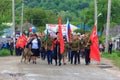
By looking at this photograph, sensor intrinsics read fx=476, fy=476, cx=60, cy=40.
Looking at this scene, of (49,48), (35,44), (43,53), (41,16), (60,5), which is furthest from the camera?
(41,16)

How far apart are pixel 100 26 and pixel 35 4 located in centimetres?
4581

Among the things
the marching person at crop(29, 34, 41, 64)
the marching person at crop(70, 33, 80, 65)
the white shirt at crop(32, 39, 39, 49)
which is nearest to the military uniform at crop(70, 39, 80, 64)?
the marching person at crop(70, 33, 80, 65)

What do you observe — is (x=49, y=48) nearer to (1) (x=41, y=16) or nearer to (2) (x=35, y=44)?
(2) (x=35, y=44)

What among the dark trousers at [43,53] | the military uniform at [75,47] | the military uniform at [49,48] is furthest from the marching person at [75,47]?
the dark trousers at [43,53]

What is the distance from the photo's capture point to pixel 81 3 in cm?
11412

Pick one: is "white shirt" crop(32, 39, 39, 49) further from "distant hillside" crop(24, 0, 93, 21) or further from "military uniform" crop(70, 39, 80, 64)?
"distant hillside" crop(24, 0, 93, 21)

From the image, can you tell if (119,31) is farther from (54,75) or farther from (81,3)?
(54,75)

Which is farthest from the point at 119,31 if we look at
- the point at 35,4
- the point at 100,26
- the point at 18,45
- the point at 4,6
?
the point at 18,45

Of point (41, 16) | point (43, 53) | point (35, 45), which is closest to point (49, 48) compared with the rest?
point (35, 45)

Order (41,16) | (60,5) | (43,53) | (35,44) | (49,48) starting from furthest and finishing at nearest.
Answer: (41,16), (60,5), (43,53), (49,48), (35,44)

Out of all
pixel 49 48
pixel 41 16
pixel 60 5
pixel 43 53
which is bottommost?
pixel 43 53

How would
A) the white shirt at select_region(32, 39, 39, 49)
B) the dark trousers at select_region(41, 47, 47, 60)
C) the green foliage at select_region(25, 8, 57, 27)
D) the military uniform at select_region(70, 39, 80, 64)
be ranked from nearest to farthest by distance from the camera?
the white shirt at select_region(32, 39, 39, 49)
the military uniform at select_region(70, 39, 80, 64)
the dark trousers at select_region(41, 47, 47, 60)
the green foliage at select_region(25, 8, 57, 27)

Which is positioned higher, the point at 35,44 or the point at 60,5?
the point at 60,5

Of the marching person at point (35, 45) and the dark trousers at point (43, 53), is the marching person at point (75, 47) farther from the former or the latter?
the dark trousers at point (43, 53)
